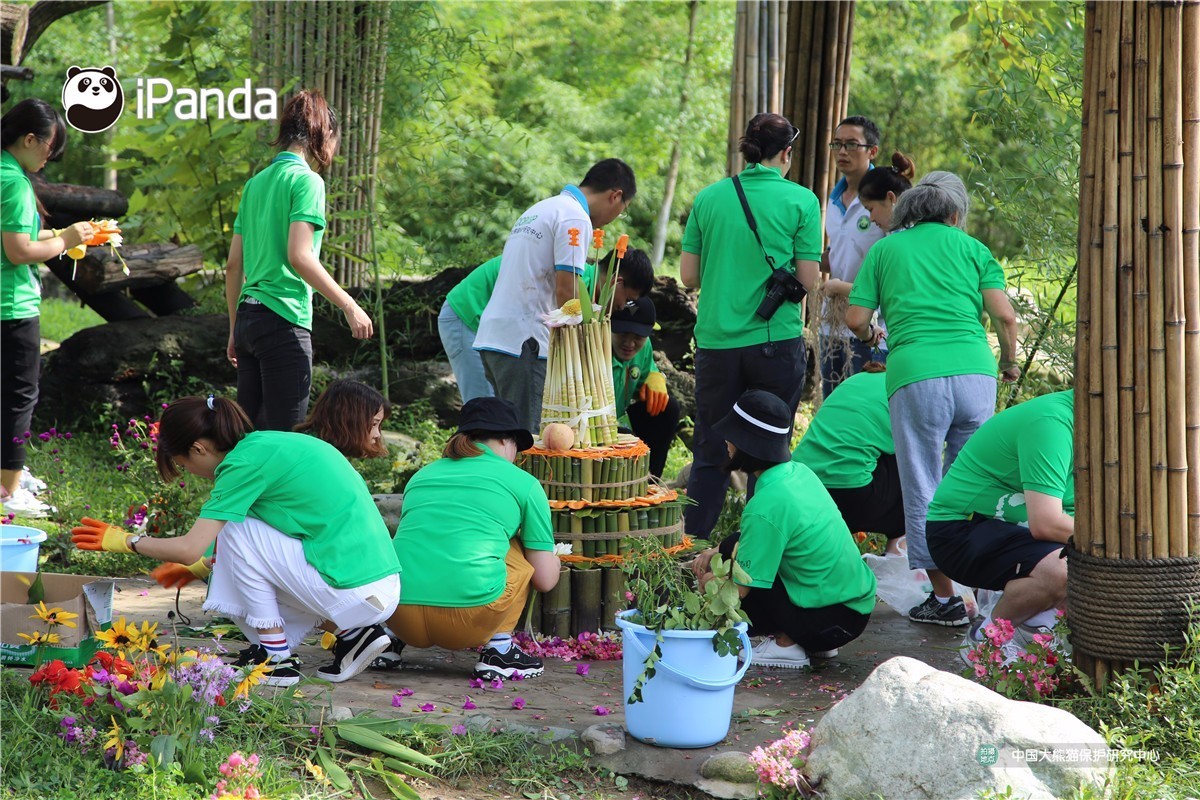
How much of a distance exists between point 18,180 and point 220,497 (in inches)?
103

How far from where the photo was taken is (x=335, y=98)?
744 centimetres

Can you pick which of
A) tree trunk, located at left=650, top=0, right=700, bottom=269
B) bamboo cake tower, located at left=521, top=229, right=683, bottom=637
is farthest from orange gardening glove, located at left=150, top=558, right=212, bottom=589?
tree trunk, located at left=650, top=0, right=700, bottom=269

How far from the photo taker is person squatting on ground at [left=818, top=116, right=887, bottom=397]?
19.4 feet

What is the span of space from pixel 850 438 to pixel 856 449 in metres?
0.05

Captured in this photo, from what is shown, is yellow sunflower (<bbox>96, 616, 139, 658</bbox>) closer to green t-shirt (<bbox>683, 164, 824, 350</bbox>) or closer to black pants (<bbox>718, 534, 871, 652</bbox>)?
black pants (<bbox>718, 534, 871, 652</bbox>)

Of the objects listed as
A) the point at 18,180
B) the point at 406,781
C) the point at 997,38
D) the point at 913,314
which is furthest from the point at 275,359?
the point at 997,38

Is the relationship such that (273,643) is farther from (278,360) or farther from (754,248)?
(754,248)

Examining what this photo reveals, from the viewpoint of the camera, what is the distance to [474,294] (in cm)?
538

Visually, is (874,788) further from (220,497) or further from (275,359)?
(275,359)

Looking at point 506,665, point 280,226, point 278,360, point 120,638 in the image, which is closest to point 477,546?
point 506,665

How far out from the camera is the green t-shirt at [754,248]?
16.4 feet

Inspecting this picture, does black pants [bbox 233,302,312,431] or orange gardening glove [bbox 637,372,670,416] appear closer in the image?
black pants [bbox 233,302,312,431]

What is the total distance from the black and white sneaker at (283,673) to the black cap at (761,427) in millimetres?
1540

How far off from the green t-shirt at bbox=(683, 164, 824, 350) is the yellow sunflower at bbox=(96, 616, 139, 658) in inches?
106
